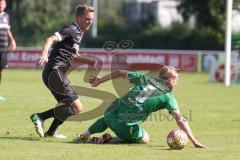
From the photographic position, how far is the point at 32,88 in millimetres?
25578

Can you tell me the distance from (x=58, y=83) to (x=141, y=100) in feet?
4.88

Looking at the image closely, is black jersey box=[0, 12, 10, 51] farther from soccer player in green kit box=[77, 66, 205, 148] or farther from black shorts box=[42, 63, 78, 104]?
soccer player in green kit box=[77, 66, 205, 148]

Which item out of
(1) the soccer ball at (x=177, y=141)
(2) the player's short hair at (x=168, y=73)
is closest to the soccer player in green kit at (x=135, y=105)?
(2) the player's short hair at (x=168, y=73)

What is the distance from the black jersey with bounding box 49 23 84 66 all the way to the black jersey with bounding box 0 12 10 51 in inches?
311

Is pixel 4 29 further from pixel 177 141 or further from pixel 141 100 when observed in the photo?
pixel 177 141

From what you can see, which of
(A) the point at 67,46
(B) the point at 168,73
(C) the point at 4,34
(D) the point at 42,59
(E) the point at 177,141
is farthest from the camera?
(C) the point at 4,34

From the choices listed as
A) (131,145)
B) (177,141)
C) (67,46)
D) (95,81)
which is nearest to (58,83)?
(67,46)

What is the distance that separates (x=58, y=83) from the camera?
12.0 m

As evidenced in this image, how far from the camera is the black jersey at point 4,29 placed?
779 inches

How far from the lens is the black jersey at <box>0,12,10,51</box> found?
1978 centimetres

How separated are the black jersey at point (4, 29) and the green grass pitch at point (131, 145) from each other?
1.47m

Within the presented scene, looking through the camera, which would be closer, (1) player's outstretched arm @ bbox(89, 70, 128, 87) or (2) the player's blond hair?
(2) the player's blond hair

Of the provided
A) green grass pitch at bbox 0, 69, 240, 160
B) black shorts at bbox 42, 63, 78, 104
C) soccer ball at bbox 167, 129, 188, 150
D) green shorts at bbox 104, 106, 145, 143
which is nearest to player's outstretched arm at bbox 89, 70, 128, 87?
green shorts at bbox 104, 106, 145, 143

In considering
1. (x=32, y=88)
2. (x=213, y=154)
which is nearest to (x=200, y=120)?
(x=213, y=154)
